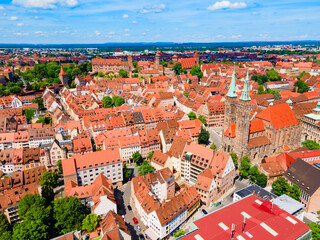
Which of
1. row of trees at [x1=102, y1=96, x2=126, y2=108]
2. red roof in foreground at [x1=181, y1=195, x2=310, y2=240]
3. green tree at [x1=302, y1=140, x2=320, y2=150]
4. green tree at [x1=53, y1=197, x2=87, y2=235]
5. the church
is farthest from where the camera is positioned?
row of trees at [x1=102, y1=96, x2=126, y2=108]

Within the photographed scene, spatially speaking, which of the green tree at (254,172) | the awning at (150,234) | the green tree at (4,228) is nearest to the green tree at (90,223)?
the awning at (150,234)

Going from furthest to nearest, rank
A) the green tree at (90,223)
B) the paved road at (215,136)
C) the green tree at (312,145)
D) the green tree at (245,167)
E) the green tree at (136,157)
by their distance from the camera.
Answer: the paved road at (215,136), the green tree at (312,145), the green tree at (136,157), the green tree at (245,167), the green tree at (90,223)

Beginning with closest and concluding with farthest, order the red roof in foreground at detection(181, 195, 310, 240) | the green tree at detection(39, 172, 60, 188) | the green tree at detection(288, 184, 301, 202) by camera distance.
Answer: the red roof in foreground at detection(181, 195, 310, 240) → the green tree at detection(288, 184, 301, 202) → the green tree at detection(39, 172, 60, 188)

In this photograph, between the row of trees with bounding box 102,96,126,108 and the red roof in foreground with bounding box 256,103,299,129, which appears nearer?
the red roof in foreground with bounding box 256,103,299,129

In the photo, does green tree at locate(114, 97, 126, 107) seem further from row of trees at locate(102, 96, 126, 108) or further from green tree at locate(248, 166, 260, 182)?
green tree at locate(248, 166, 260, 182)

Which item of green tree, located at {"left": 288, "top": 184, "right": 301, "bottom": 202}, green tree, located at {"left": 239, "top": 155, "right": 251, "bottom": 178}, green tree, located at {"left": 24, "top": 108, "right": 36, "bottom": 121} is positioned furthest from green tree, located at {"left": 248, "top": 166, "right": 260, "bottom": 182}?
green tree, located at {"left": 24, "top": 108, "right": 36, "bottom": 121}

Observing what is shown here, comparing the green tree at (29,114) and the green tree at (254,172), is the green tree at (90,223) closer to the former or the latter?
the green tree at (254,172)

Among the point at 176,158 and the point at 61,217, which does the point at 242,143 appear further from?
the point at 61,217
